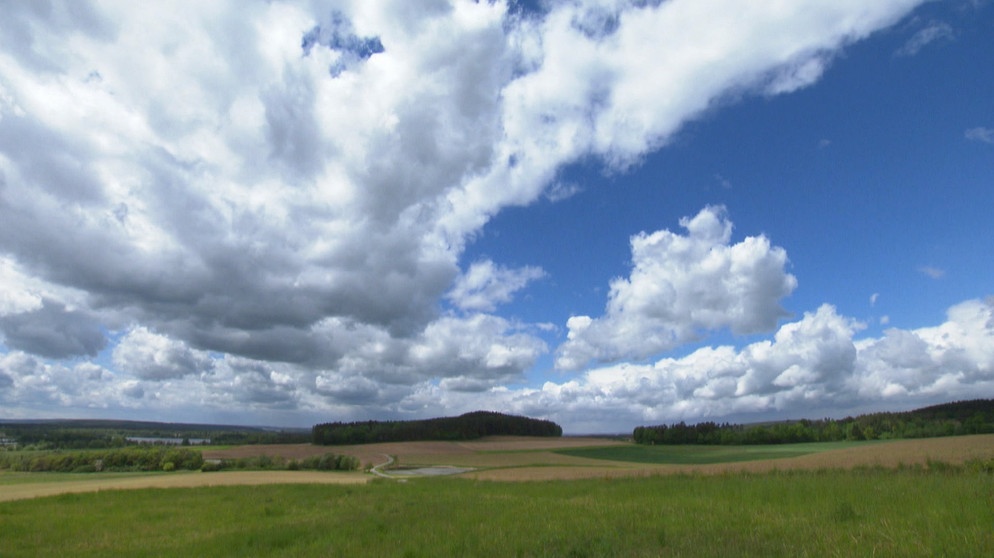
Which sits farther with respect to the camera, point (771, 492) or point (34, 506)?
point (34, 506)

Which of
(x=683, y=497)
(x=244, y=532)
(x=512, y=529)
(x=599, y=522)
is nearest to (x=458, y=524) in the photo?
(x=512, y=529)

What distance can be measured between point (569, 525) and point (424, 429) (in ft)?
447

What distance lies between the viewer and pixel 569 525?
537 inches

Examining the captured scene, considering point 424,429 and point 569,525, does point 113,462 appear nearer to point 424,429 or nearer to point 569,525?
point 424,429

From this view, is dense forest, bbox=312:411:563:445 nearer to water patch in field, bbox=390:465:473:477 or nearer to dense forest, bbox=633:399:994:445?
dense forest, bbox=633:399:994:445

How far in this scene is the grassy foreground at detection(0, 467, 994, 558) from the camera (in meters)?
9.84

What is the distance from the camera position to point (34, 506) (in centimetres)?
2755

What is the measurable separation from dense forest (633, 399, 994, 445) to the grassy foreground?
9547cm

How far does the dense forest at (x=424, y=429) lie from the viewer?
435ft

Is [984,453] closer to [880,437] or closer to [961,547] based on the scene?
[961,547]

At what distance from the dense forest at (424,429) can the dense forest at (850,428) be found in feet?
133

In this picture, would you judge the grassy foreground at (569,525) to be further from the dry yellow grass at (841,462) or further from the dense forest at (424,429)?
the dense forest at (424,429)

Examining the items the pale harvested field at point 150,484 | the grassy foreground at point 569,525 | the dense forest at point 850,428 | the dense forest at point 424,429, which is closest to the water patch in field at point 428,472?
the pale harvested field at point 150,484

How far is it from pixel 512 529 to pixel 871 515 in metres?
8.10
